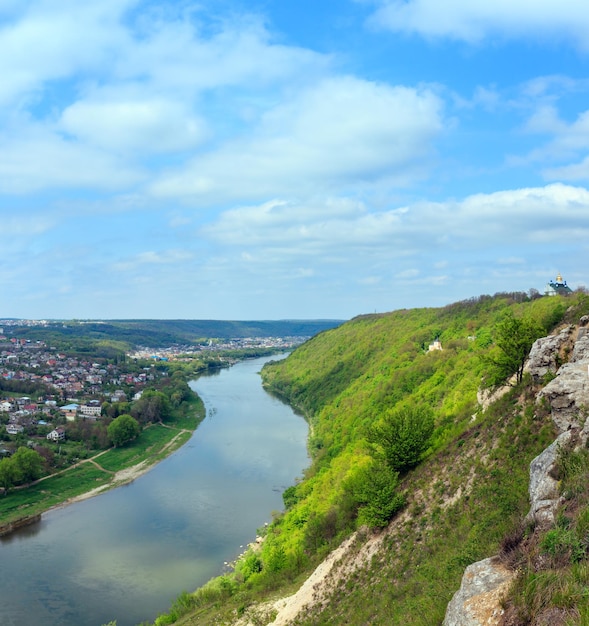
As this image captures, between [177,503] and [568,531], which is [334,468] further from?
[568,531]

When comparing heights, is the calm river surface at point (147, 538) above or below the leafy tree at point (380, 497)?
below

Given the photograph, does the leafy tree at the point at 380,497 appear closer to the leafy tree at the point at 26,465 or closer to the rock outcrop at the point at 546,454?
the rock outcrop at the point at 546,454

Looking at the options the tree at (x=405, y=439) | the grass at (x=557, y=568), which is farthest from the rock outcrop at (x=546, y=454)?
the tree at (x=405, y=439)

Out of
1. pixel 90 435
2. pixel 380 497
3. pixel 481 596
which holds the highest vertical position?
pixel 481 596

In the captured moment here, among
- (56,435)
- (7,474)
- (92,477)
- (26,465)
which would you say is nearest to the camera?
(7,474)

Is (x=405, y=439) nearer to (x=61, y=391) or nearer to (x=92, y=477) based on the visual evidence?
(x=92, y=477)

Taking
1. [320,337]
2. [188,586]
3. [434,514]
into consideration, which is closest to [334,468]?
[188,586]

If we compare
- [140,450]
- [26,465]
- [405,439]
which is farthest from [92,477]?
[405,439]
